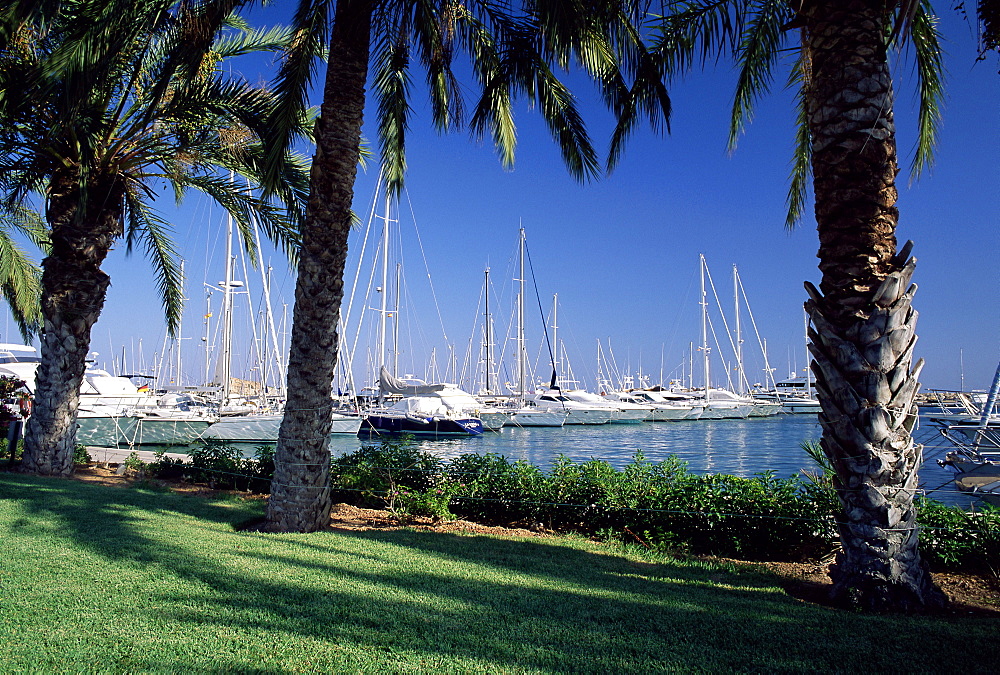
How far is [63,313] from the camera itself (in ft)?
35.1

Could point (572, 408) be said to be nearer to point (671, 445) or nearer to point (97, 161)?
point (671, 445)

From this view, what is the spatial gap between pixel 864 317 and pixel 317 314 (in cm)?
547

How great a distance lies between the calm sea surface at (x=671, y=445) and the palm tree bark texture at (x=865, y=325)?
625 inches

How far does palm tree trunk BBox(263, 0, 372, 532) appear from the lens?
7.33 m

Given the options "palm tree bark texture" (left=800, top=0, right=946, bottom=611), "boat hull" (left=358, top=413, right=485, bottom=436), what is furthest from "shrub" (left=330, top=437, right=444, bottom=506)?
"boat hull" (left=358, top=413, right=485, bottom=436)

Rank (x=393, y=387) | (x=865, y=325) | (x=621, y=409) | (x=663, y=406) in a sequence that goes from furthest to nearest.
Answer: (x=663, y=406) < (x=621, y=409) < (x=393, y=387) < (x=865, y=325)

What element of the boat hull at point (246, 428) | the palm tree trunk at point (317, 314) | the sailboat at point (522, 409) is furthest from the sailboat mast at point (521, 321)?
the palm tree trunk at point (317, 314)

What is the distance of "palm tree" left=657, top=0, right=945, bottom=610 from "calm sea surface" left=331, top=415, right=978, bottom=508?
1588cm

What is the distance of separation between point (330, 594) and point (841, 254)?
4.69 metres

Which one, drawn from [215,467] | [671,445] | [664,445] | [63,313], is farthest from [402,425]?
[63,313]

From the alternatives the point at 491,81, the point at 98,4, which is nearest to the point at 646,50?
the point at 491,81

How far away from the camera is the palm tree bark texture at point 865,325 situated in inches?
196

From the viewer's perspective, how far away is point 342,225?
24.5ft

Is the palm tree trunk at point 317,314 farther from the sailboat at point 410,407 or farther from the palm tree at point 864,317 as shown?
the sailboat at point 410,407
